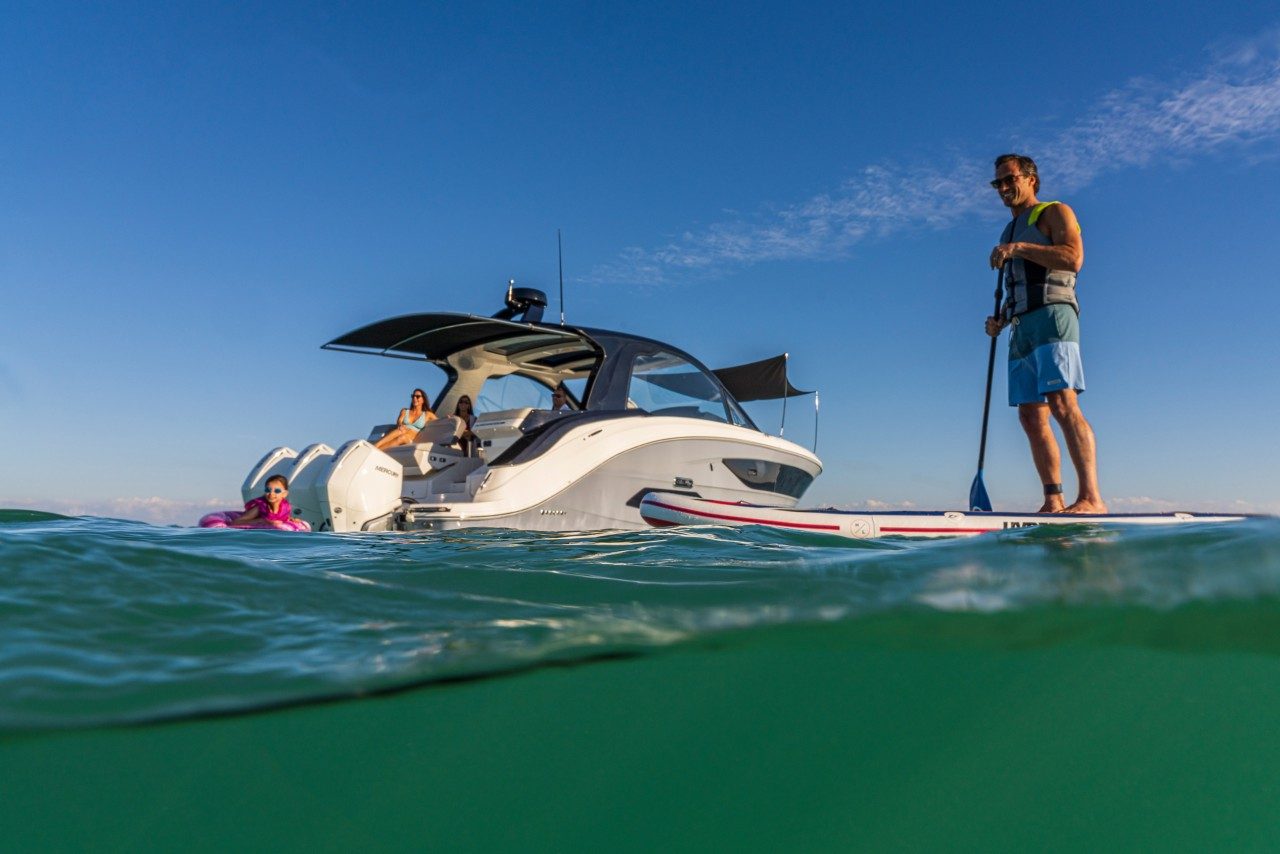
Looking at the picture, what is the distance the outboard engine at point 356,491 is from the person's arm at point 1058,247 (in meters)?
4.82

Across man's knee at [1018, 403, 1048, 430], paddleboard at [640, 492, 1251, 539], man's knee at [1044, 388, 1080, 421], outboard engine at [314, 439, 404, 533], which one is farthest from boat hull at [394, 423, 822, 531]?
man's knee at [1044, 388, 1080, 421]

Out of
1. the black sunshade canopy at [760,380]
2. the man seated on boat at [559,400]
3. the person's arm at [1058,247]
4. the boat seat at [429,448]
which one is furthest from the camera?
the black sunshade canopy at [760,380]

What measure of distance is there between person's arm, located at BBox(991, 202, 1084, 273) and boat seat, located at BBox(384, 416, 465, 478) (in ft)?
16.4

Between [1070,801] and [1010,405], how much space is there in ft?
14.7

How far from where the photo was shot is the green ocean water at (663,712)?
1.53 metres

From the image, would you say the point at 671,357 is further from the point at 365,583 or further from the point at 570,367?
the point at 365,583

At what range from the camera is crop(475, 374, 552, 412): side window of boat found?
26.9 feet

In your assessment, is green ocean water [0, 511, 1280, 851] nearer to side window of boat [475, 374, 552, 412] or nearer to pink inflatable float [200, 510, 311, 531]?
pink inflatable float [200, 510, 311, 531]

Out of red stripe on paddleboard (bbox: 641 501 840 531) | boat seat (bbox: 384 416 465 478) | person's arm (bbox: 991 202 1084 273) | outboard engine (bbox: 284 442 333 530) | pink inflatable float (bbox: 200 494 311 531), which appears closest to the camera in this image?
A: person's arm (bbox: 991 202 1084 273)

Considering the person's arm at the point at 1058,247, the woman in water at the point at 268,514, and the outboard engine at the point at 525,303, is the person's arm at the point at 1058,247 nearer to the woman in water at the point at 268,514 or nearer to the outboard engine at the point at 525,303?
the outboard engine at the point at 525,303

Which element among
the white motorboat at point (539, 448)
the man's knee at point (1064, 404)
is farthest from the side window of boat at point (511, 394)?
the man's knee at point (1064, 404)

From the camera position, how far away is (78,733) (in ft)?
5.34

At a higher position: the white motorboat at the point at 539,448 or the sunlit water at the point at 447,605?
the white motorboat at the point at 539,448

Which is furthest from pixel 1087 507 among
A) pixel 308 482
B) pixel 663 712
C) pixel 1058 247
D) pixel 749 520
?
pixel 308 482
